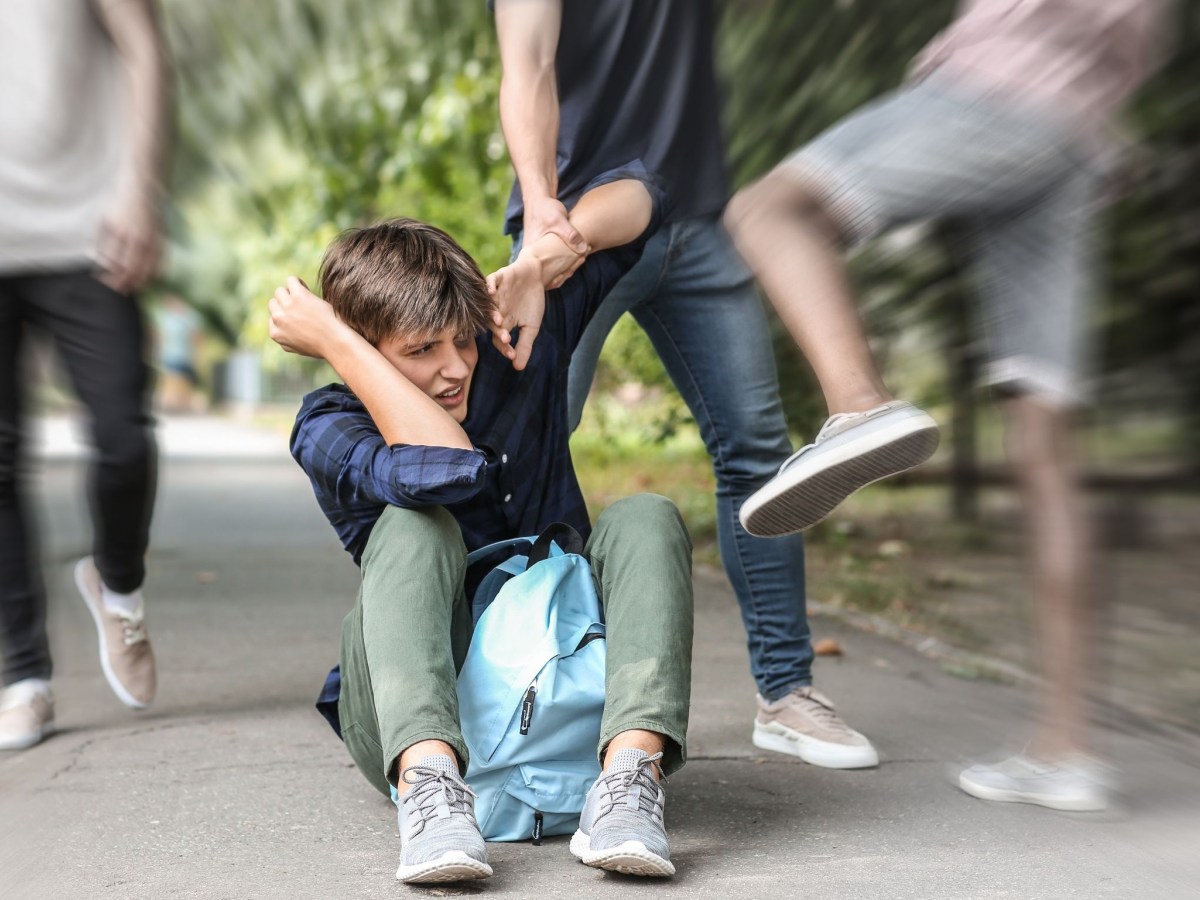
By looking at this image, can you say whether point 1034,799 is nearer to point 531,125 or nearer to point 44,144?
point 531,125

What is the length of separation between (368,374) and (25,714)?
146cm

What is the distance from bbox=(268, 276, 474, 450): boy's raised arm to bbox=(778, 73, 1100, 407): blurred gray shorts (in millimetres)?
751

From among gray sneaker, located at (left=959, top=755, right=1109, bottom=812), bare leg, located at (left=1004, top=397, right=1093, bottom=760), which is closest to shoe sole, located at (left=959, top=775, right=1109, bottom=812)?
gray sneaker, located at (left=959, top=755, right=1109, bottom=812)

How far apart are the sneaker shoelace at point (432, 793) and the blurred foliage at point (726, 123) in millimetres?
3538

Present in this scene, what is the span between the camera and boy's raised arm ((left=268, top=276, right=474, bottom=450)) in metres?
2.62

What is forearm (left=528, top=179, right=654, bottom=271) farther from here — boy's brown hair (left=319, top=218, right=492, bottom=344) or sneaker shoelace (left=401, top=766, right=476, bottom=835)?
sneaker shoelace (left=401, top=766, right=476, bottom=835)

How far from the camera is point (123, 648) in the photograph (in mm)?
3732

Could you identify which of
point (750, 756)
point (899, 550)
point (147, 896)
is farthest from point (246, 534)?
point (147, 896)

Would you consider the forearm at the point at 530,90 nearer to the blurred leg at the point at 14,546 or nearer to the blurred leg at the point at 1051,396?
the blurred leg at the point at 1051,396

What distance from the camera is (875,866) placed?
8.54 feet

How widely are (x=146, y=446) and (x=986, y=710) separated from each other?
86.9 inches

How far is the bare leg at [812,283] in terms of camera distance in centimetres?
259

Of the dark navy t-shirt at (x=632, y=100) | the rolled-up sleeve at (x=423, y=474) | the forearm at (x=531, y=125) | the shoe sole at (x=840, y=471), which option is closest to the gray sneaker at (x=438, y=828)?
the rolled-up sleeve at (x=423, y=474)

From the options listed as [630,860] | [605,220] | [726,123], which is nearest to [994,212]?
[605,220]
